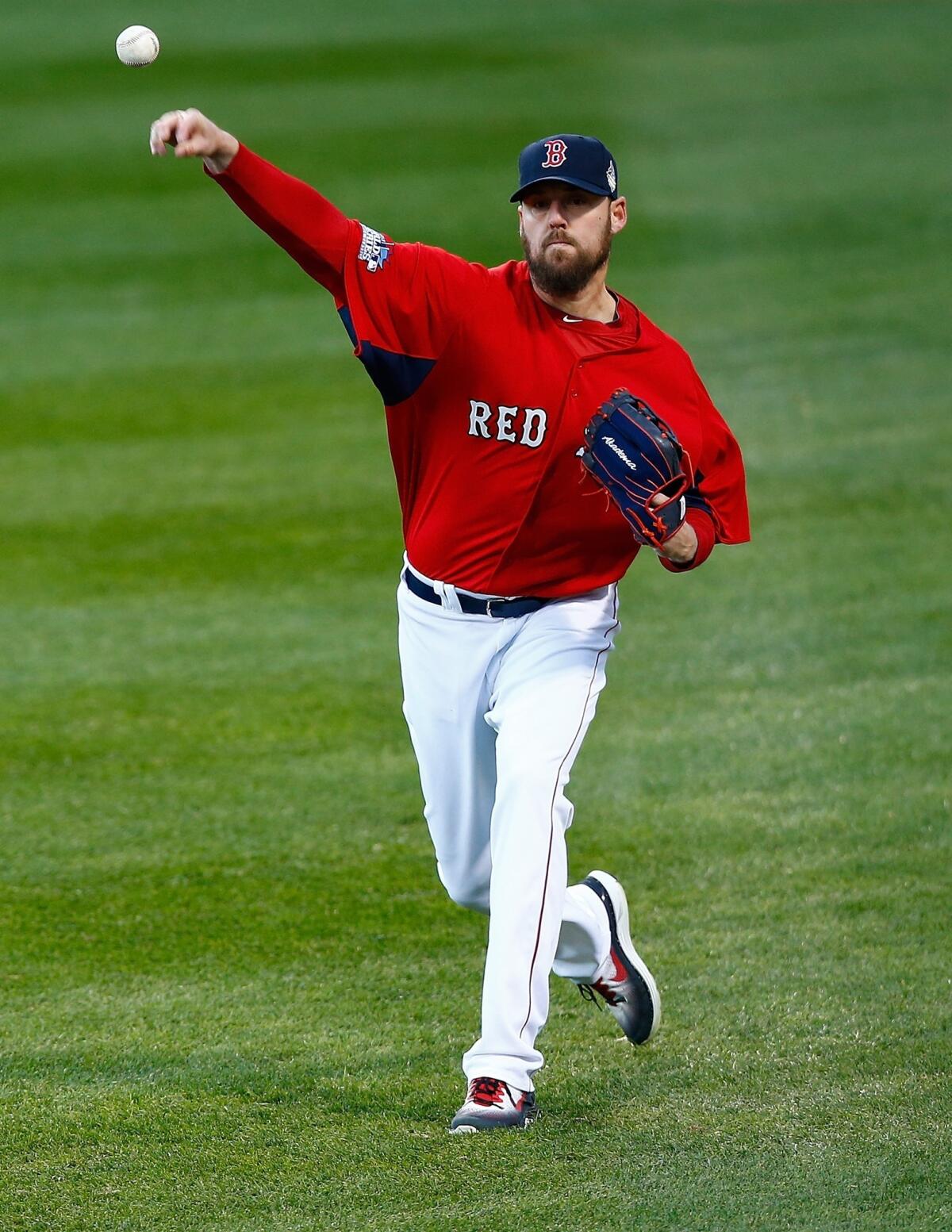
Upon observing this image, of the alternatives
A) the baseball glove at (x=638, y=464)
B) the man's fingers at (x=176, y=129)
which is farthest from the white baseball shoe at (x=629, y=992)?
the man's fingers at (x=176, y=129)

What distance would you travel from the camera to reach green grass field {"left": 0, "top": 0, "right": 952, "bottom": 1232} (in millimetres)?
4102

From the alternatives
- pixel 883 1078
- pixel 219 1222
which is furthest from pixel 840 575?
pixel 219 1222

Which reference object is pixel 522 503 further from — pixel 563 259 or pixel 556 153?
pixel 556 153

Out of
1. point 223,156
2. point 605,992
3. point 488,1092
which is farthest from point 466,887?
point 223,156

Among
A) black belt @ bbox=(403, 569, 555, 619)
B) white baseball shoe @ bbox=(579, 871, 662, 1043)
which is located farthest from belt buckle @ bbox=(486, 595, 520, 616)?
white baseball shoe @ bbox=(579, 871, 662, 1043)

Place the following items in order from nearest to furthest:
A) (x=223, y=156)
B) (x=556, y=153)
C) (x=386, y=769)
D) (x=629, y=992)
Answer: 1. (x=223, y=156)
2. (x=556, y=153)
3. (x=629, y=992)
4. (x=386, y=769)

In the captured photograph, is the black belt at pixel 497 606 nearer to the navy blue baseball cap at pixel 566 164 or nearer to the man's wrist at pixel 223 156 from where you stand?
the navy blue baseball cap at pixel 566 164

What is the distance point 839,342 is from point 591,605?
364 inches

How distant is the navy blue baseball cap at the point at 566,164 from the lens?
458 centimetres

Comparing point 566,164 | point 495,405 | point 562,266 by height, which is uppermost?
point 566,164

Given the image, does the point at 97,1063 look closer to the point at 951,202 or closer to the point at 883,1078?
the point at 883,1078

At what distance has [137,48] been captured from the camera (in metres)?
4.35

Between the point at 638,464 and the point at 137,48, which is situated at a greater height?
the point at 137,48

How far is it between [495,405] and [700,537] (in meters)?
0.62
